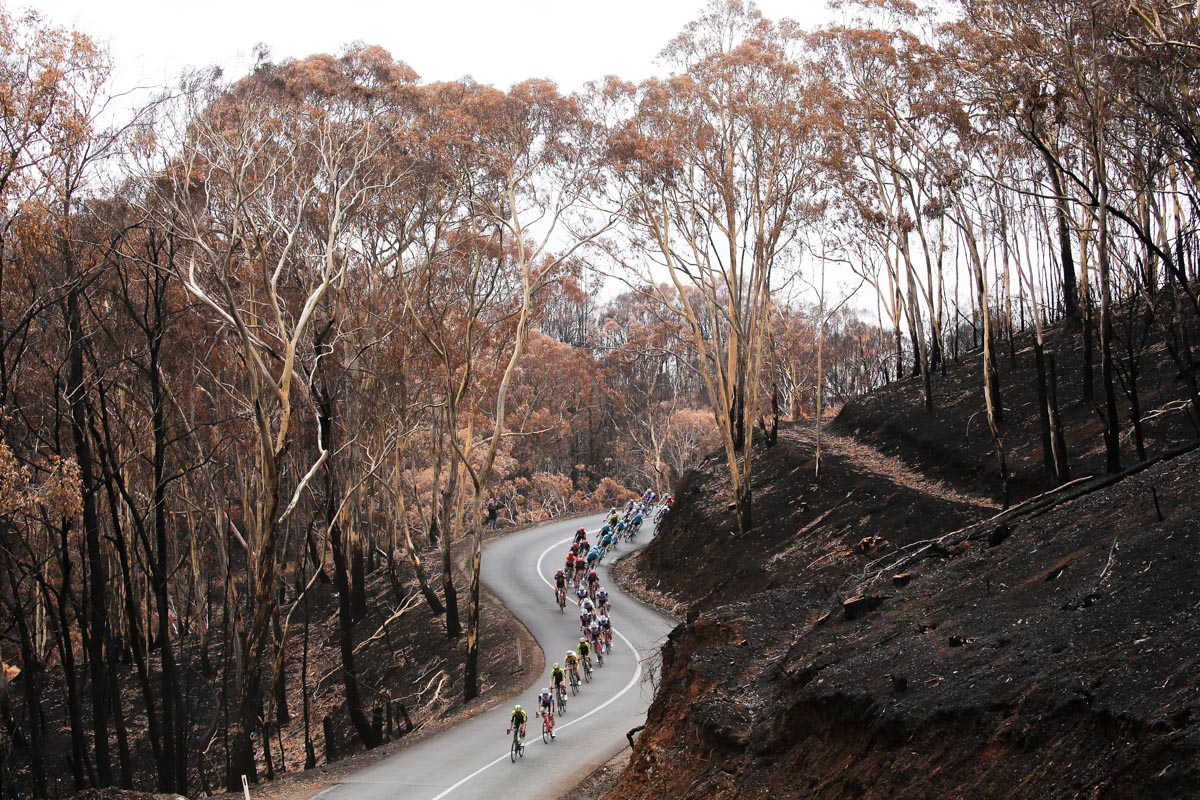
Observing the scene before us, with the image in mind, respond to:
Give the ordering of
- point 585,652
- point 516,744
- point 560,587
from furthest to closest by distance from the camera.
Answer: point 560,587 < point 585,652 < point 516,744

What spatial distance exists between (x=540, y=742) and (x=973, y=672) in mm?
10490

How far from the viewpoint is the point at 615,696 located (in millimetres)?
20781

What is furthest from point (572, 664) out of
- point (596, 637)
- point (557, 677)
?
point (557, 677)

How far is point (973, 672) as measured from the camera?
8.54 m

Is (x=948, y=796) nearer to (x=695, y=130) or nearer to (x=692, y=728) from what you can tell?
(x=692, y=728)

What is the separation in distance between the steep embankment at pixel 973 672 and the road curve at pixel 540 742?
8.89 feet

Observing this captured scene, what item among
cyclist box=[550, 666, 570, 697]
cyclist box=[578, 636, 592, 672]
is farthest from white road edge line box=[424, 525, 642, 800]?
cyclist box=[578, 636, 592, 672]

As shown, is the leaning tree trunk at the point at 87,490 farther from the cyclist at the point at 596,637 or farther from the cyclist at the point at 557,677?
the cyclist at the point at 596,637

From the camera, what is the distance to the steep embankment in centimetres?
680

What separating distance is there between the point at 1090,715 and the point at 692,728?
5.56m

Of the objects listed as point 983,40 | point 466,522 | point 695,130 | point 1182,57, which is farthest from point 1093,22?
point 466,522

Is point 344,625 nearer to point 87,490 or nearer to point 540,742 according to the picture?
point 87,490

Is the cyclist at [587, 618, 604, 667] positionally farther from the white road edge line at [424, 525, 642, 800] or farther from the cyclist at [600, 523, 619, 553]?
the cyclist at [600, 523, 619, 553]

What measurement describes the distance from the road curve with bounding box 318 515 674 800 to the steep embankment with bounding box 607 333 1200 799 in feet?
8.89
